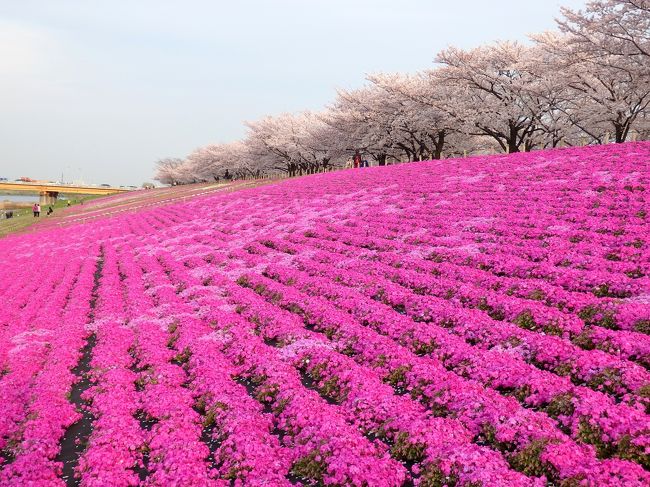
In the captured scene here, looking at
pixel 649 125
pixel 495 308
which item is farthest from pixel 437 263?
pixel 649 125

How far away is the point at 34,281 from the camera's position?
25.2 m

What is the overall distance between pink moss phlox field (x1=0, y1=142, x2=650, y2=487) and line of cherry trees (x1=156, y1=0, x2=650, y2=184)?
44.9ft

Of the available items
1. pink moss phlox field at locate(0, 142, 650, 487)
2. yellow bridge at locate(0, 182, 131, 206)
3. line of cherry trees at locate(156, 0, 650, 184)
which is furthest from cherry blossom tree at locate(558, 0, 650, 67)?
yellow bridge at locate(0, 182, 131, 206)

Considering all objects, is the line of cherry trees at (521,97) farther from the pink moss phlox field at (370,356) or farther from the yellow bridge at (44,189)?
the yellow bridge at (44,189)

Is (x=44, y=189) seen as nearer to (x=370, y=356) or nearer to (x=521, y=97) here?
(x=521, y=97)

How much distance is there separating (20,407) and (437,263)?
1305 centimetres

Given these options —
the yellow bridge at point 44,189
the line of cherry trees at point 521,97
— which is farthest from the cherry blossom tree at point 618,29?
the yellow bridge at point 44,189

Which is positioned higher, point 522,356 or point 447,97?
point 447,97

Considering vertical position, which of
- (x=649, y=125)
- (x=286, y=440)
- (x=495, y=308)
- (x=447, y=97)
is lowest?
→ (x=286, y=440)

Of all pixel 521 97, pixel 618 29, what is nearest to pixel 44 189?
pixel 521 97

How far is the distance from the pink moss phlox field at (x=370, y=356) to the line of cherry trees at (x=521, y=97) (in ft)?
44.9

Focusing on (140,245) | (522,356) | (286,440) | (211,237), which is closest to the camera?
(286,440)

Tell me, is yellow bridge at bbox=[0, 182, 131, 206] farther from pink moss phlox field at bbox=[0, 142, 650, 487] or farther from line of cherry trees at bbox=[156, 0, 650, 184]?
pink moss phlox field at bbox=[0, 142, 650, 487]

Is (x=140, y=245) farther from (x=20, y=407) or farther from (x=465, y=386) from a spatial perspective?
(x=465, y=386)
